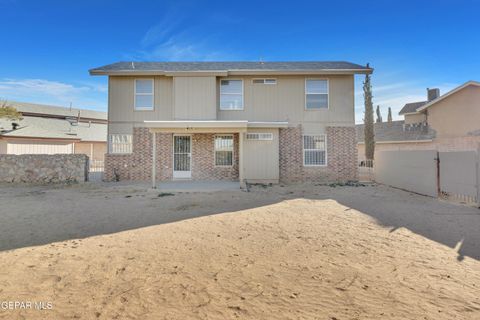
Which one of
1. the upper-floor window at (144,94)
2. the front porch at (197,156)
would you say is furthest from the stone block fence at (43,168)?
the upper-floor window at (144,94)

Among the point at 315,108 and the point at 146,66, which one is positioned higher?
the point at 146,66

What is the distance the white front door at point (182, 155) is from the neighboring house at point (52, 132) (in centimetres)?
1424

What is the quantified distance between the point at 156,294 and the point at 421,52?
18.6 m

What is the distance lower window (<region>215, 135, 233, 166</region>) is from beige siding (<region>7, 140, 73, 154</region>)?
16400 millimetres

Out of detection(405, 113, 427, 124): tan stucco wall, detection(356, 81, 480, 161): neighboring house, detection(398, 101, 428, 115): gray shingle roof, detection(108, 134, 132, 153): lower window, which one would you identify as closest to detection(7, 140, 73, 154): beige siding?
detection(108, 134, 132, 153): lower window

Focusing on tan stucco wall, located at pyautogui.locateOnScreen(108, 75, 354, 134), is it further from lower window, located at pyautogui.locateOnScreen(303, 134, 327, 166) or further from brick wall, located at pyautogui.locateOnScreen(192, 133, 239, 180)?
brick wall, located at pyautogui.locateOnScreen(192, 133, 239, 180)

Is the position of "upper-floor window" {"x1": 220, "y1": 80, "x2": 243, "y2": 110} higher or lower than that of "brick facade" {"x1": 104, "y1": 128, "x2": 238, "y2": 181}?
higher

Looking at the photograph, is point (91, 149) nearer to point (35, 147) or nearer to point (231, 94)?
point (35, 147)

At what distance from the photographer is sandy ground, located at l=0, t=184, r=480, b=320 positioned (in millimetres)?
2559

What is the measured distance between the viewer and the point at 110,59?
15945 millimetres

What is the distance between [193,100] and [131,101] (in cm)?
331

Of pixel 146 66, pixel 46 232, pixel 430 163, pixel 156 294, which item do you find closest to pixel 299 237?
pixel 156 294

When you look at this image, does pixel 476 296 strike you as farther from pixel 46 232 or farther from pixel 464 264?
pixel 46 232

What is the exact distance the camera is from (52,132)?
70.4 ft
